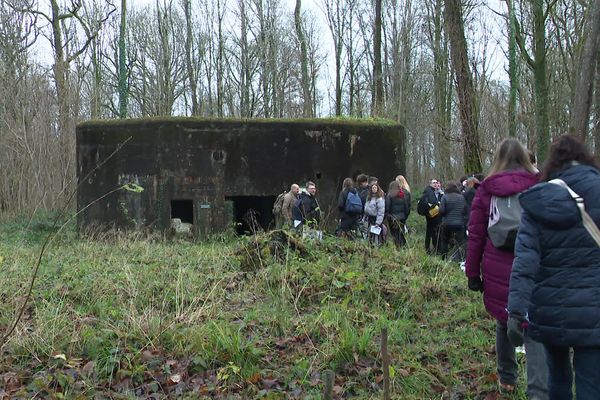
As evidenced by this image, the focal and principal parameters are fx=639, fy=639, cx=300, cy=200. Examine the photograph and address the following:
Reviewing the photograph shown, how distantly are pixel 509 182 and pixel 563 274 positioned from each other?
101 cm

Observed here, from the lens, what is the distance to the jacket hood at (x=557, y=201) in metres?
3.23

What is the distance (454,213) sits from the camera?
31.1 ft

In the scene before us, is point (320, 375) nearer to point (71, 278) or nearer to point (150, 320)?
point (150, 320)

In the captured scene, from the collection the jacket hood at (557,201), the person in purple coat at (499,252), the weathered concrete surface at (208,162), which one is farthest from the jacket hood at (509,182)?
the weathered concrete surface at (208,162)

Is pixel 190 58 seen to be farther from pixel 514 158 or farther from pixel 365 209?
pixel 514 158

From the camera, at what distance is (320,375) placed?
14.7ft

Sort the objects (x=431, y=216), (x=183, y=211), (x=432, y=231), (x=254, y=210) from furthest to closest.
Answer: (x=254, y=210)
(x=183, y=211)
(x=432, y=231)
(x=431, y=216)

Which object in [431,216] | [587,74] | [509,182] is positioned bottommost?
[431,216]

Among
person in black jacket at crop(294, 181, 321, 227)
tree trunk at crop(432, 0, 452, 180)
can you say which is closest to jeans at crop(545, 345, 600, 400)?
person in black jacket at crop(294, 181, 321, 227)

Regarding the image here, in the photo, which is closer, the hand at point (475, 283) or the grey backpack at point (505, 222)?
the grey backpack at point (505, 222)

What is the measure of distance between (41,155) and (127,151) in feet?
31.6

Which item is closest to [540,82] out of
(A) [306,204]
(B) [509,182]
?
(A) [306,204]

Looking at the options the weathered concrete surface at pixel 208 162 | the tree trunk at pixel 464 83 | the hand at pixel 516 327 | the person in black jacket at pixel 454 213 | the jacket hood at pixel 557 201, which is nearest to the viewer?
the jacket hood at pixel 557 201

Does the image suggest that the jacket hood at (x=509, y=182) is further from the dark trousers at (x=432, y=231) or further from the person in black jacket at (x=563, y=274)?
the dark trousers at (x=432, y=231)
